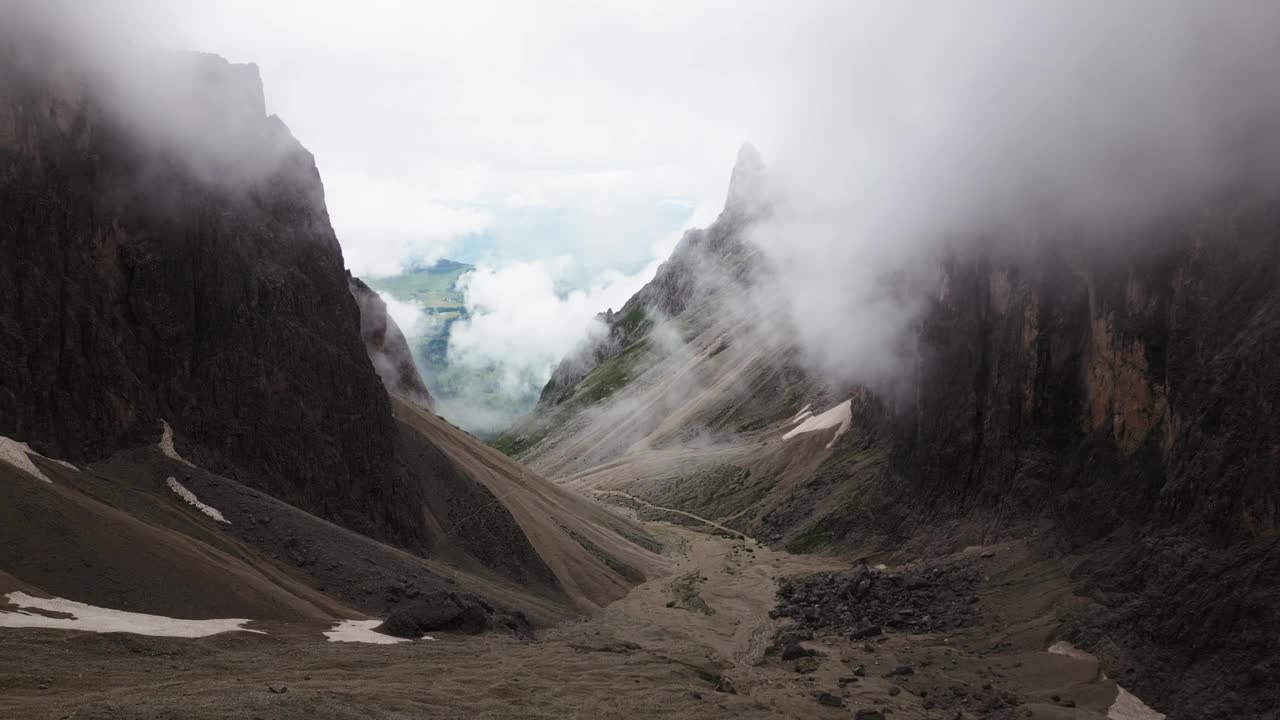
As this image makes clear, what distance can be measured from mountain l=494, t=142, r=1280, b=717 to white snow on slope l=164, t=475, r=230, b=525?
29.7 m

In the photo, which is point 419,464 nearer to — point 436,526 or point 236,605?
point 436,526

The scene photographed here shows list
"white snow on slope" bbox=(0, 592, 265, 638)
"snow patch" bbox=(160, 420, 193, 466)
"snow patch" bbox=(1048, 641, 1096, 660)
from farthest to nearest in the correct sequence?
"snow patch" bbox=(160, 420, 193, 466), "snow patch" bbox=(1048, 641, 1096, 660), "white snow on slope" bbox=(0, 592, 265, 638)

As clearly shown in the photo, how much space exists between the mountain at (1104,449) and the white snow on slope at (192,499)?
29735 mm

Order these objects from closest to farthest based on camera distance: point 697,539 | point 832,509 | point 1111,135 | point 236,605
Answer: point 236,605
point 1111,135
point 832,509
point 697,539

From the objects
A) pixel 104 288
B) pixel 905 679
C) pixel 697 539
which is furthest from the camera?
pixel 697 539

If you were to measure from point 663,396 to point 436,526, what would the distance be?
103 metres

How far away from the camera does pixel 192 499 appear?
31625 mm

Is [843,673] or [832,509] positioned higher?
[832,509]

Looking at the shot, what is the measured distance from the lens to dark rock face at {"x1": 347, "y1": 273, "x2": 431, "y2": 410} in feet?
303

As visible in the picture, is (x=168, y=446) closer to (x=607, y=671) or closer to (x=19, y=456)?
(x=19, y=456)

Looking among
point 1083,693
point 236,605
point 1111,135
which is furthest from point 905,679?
point 1111,135

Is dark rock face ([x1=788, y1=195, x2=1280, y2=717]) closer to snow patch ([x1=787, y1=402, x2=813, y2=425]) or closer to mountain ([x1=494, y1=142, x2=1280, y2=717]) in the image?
mountain ([x1=494, y1=142, x2=1280, y2=717])

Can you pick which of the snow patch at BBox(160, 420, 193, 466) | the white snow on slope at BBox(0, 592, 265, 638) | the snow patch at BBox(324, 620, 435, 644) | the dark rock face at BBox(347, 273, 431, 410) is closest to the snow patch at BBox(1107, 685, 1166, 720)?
the snow patch at BBox(324, 620, 435, 644)

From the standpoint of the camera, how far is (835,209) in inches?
4865
